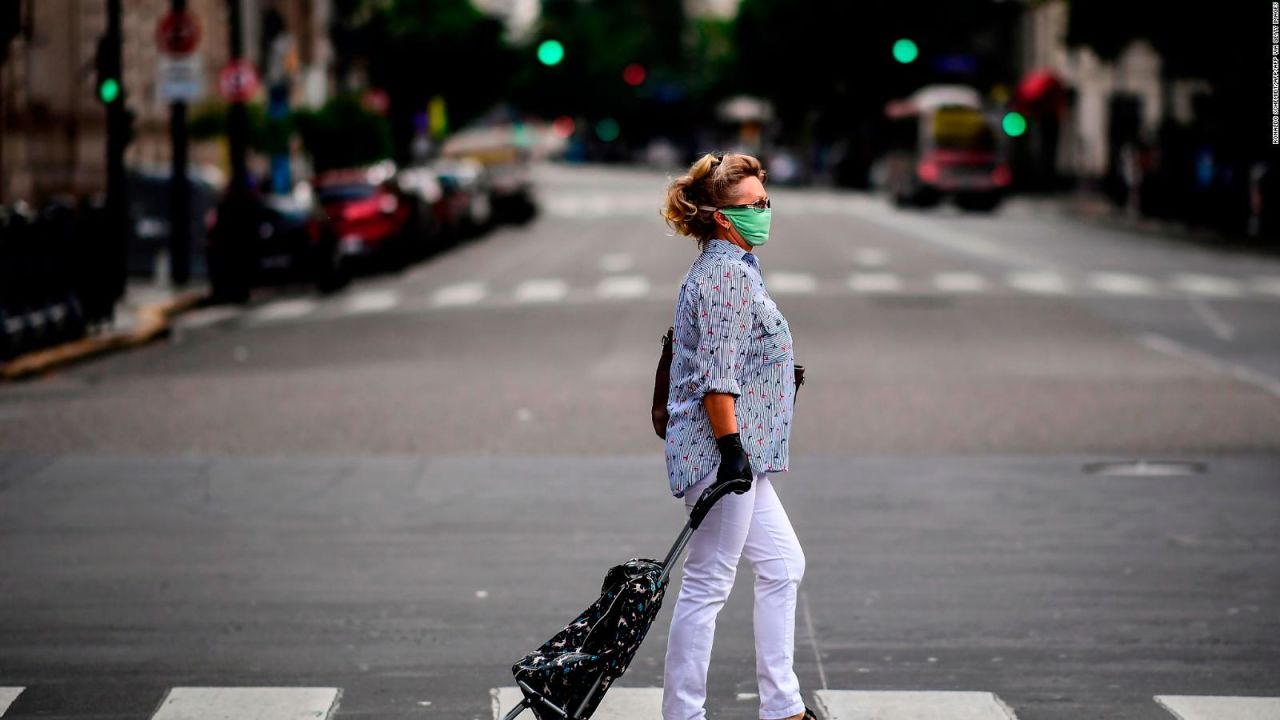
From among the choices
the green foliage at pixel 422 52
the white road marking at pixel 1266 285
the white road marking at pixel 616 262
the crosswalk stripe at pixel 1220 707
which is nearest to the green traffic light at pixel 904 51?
the white road marking at pixel 616 262

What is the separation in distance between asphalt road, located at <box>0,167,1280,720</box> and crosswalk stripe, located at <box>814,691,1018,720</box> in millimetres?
94

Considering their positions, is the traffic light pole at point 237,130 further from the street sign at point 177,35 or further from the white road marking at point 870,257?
the white road marking at point 870,257

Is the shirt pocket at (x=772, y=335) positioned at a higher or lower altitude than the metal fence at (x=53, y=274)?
higher

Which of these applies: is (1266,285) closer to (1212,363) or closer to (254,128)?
(1212,363)

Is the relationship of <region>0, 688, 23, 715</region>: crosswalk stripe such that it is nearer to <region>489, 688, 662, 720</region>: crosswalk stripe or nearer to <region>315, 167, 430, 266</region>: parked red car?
<region>489, 688, 662, 720</region>: crosswalk stripe

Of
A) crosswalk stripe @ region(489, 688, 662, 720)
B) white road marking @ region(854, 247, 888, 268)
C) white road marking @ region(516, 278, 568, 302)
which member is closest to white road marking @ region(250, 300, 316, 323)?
white road marking @ region(516, 278, 568, 302)

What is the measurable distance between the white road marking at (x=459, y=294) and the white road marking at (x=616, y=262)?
3331mm

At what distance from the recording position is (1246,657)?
7305mm

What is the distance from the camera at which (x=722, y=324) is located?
5664 mm

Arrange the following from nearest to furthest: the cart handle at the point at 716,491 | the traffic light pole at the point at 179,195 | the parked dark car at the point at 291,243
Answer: the cart handle at the point at 716,491, the traffic light pole at the point at 179,195, the parked dark car at the point at 291,243

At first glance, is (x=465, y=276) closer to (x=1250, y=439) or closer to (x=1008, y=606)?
(x=1250, y=439)

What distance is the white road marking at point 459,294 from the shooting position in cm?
2691

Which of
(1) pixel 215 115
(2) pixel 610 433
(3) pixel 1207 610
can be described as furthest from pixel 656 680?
(1) pixel 215 115

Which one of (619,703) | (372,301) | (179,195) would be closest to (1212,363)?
(372,301)
